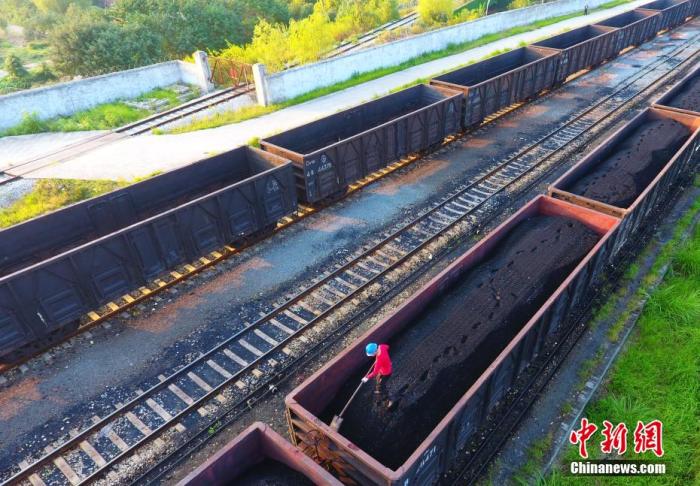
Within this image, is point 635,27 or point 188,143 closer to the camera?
point 188,143

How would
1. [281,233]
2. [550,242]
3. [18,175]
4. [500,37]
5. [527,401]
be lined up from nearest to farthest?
[527,401] < [550,242] < [281,233] < [18,175] < [500,37]

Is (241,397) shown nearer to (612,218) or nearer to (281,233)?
(281,233)

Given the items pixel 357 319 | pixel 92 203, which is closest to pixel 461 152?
pixel 357 319

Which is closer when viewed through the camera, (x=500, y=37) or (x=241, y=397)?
(x=241, y=397)

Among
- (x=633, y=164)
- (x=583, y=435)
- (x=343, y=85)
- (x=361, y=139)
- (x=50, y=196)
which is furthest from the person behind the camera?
(x=343, y=85)

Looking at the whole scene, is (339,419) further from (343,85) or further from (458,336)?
(343,85)

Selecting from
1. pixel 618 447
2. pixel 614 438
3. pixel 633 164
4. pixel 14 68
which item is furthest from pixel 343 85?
pixel 14 68
